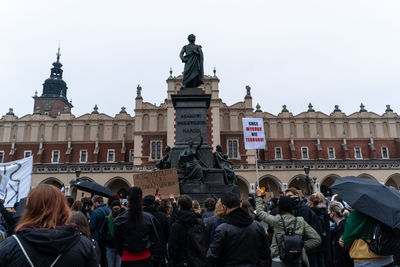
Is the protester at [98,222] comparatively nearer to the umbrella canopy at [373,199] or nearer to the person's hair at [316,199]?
the person's hair at [316,199]

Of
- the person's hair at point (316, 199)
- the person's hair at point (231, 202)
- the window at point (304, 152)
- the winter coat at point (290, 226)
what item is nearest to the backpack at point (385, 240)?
the winter coat at point (290, 226)

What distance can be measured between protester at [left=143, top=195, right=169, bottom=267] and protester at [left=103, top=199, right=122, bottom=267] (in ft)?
2.16

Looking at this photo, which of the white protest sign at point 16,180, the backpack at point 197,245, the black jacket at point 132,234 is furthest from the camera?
the white protest sign at point 16,180

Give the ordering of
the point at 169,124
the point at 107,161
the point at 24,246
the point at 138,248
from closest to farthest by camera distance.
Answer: the point at 24,246 → the point at 138,248 → the point at 169,124 → the point at 107,161

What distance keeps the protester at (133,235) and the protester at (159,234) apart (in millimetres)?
487

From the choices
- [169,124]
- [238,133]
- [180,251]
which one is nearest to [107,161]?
[169,124]

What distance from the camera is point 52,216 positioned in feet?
6.86

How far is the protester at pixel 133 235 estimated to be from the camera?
394 cm

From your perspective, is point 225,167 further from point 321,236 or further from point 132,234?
point 132,234

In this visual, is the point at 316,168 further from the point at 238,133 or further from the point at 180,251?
the point at 180,251

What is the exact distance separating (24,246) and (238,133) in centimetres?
3666

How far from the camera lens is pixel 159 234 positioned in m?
4.55

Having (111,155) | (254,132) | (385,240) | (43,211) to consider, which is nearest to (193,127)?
(254,132)

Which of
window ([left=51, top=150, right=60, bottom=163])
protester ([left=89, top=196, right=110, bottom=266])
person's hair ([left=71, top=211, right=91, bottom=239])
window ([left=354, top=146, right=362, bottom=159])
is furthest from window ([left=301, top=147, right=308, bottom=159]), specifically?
person's hair ([left=71, top=211, right=91, bottom=239])
